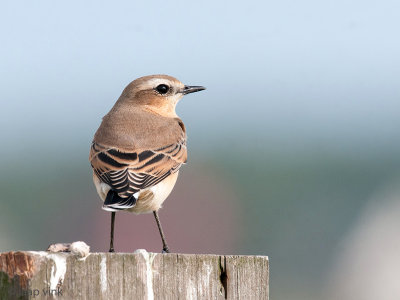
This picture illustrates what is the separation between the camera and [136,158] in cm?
1110

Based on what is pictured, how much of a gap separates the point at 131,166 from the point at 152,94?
255cm

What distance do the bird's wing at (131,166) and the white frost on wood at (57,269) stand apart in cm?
305

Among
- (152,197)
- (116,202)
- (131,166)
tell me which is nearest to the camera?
(116,202)

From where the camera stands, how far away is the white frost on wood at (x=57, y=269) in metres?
7.37

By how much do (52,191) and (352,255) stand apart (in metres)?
47.3

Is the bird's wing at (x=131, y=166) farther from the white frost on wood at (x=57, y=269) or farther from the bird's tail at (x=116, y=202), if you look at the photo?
the white frost on wood at (x=57, y=269)

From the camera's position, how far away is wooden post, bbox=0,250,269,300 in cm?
735

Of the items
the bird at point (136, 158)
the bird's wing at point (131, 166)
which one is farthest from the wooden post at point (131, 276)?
the bird's wing at point (131, 166)

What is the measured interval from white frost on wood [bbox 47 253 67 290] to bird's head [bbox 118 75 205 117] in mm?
5901

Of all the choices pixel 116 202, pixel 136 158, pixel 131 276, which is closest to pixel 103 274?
pixel 131 276

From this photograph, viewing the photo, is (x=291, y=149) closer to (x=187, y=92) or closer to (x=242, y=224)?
(x=242, y=224)

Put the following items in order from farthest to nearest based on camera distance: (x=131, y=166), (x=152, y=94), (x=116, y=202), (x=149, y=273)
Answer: (x=152, y=94)
(x=131, y=166)
(x=116, y=202)
(x=149, y=273)

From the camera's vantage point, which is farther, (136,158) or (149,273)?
(136,158)

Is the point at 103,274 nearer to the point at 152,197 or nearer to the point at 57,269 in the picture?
the point at 57,269
